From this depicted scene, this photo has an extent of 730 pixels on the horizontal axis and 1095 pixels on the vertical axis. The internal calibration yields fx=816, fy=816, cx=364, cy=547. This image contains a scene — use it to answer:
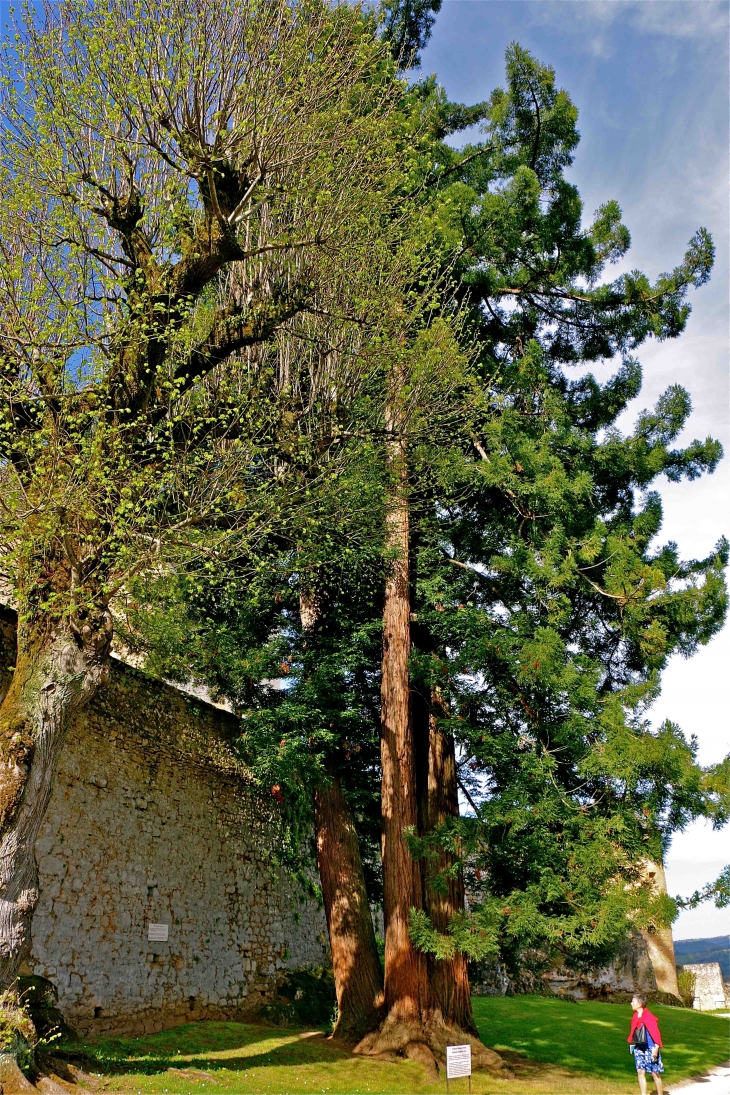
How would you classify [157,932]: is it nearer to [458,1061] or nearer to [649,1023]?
[458,1061]

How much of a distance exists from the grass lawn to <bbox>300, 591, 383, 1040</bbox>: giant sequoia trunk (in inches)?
21.9

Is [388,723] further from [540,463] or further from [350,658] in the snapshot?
[540,463]

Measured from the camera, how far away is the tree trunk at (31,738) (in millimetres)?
6121

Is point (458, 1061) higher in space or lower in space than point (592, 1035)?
higher

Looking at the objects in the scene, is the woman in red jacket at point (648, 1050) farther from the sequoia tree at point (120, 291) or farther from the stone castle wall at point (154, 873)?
the sequoia tree at point (120, 291)

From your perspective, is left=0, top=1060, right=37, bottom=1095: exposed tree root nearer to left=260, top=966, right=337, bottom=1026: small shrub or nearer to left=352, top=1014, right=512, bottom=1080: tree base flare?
left=352, top=1014, right=512, bottom=1080: tree base flare

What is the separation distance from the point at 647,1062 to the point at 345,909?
3.92 metres

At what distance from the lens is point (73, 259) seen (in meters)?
8.38

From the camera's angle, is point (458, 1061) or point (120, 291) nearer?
point (458, 1061)

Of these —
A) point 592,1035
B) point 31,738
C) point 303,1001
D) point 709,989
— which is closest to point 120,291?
point 31,738

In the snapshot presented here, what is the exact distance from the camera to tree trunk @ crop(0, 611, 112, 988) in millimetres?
6121

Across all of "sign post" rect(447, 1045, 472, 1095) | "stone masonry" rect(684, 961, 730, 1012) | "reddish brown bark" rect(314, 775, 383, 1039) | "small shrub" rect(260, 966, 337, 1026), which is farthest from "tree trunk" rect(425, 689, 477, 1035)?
"stone masonry" rect(684, 961, 730, 1012)

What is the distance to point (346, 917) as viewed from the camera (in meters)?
10.7

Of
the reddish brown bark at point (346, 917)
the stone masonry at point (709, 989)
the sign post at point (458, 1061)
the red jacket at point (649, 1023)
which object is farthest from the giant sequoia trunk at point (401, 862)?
the stone masonry at point (709, 989)
